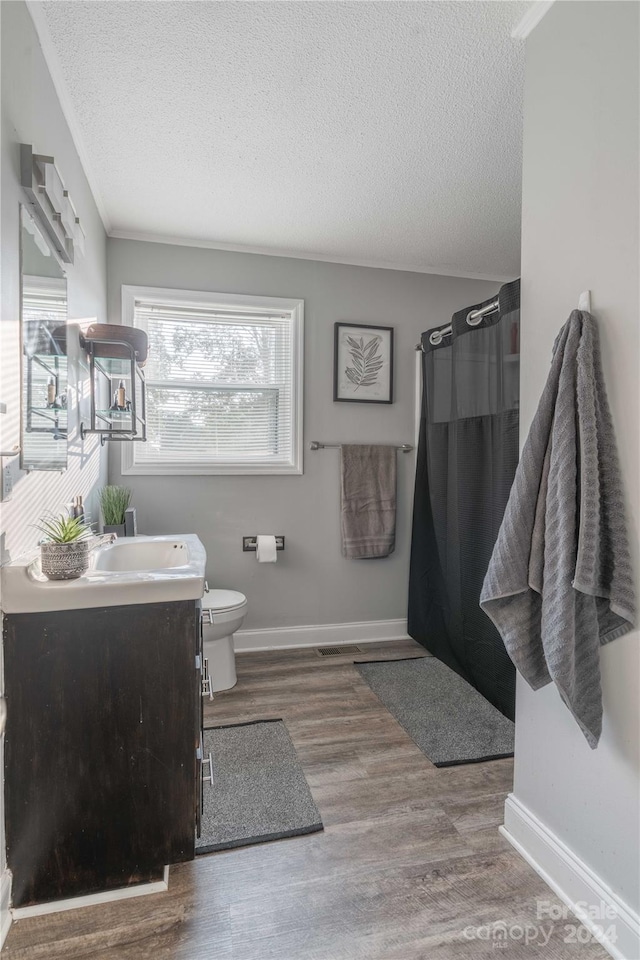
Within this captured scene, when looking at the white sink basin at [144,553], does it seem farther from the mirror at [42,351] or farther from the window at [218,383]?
the window at [218,383]

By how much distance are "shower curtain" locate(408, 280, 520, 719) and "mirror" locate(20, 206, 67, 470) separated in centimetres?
162

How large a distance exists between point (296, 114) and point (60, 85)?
81 centimetres

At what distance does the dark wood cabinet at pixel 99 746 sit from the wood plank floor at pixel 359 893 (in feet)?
0.39

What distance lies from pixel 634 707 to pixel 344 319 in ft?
8.59

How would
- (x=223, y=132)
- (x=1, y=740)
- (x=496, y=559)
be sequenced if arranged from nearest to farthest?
(x=1, y=740)
(x=496, y=559)
(x=223, y=132)

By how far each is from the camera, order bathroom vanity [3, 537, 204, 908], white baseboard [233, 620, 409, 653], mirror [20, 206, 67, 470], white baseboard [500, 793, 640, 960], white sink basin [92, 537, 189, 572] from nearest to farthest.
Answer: white baseboard [500, 793, 640, 960] → bathroom vanity [3, 537, 204, 908] → mirror [20, 206, 67, 470] → white sink basin [92, 537, 189, 572] → white baseboard [233, 620, 409, 653]

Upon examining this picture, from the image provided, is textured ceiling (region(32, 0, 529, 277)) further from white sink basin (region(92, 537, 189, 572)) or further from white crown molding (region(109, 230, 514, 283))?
white sink basin (region(92, 537, 189, 572))

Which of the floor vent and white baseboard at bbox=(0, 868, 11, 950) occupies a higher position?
white baseboard at bbox=(0, 868, 11, 950)

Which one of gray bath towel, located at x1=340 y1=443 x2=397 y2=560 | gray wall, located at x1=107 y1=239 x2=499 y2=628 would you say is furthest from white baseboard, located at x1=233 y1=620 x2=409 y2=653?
gray bath towel, located at x1=340 y1=443 x2=397 y2=560

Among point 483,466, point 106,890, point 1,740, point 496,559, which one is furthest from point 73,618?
point 483,466

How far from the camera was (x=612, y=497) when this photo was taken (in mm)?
1216

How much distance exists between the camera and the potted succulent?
1343 mm

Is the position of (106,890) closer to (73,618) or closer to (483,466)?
(73,618)

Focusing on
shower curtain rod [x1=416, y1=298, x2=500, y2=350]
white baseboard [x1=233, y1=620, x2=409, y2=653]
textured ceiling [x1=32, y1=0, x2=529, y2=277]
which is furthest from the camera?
white baseboard [x1=233, y1=620, x2=409, y2=653]
